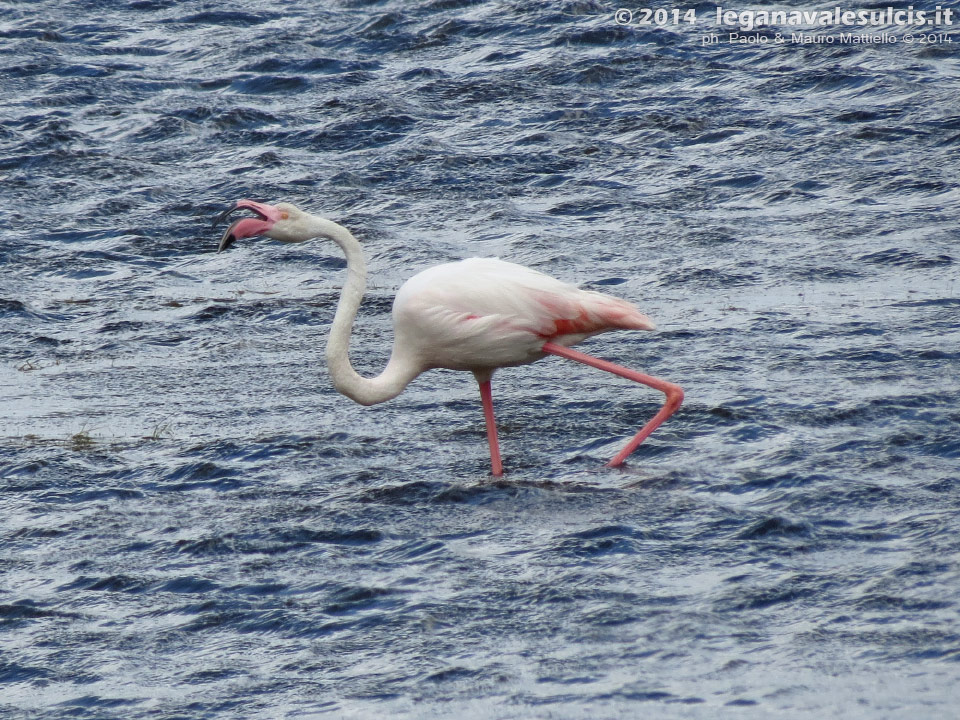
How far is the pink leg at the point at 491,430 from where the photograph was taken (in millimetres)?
7102

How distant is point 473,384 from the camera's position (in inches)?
332

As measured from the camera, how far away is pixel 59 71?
14.8m

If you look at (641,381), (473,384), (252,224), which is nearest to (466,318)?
(641,381)

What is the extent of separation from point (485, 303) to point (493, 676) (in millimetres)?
2345

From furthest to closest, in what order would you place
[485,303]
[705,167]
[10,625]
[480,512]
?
[705,167] → [485,303] → [480,512] → [10,625]

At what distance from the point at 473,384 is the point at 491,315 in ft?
4.49

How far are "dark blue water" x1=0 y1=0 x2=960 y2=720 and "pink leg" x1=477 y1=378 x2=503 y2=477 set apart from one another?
0.32 ft

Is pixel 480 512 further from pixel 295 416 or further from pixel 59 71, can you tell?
pixel 59 71

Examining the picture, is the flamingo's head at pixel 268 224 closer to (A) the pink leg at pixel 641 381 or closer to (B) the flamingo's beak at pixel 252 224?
(B) the flamingo's beak at pixel 252 224

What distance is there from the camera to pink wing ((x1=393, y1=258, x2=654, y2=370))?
23.2ft

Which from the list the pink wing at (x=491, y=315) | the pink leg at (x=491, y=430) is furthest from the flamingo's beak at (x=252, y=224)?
the pink leg at (x=491, y=430)

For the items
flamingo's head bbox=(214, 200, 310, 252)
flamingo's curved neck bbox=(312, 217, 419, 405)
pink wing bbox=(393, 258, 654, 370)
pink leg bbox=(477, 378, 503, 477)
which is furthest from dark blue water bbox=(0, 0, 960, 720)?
flamingo's head bbox=(214, 200, 310, 252)

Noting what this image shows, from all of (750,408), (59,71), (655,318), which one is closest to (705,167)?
(655,318)

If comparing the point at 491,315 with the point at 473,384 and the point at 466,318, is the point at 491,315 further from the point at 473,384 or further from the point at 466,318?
the point at 473,384
